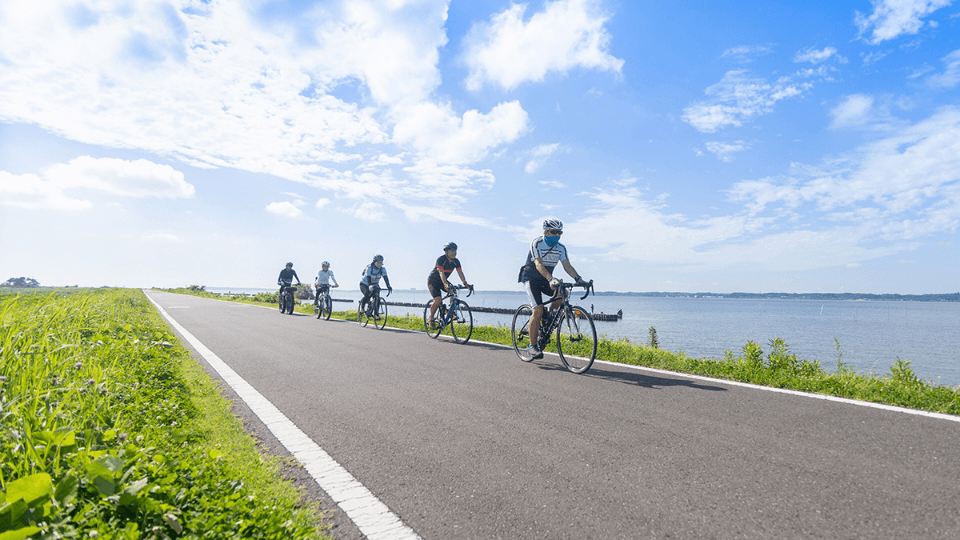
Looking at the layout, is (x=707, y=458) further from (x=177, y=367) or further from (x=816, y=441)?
(x=177, y=367)

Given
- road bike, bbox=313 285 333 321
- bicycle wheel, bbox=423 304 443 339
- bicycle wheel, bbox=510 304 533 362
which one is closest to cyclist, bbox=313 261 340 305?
road bike, bbox=313 285 333 321

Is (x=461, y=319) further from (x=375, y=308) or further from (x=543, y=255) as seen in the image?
(x=543, y=255)

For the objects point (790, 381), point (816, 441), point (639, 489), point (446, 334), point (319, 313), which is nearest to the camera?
point (639, 489)

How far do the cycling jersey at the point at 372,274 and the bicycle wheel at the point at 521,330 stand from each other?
6.81m

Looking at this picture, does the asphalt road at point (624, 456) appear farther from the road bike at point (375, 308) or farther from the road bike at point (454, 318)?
the road bike at point (375, 308)

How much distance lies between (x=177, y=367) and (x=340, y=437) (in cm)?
356

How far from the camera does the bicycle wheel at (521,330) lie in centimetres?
858

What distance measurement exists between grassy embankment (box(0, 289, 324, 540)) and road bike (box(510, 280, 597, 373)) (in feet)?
15.6

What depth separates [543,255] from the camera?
317 inches

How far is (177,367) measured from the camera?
21.1 feet

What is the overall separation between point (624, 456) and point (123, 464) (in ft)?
10.2

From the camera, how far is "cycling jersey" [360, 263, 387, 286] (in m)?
14.8

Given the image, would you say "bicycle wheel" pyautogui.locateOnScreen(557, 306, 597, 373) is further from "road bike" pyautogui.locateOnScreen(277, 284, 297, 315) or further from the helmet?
"road bike" pyautogui.locateOnScreen(277, 284, 297, 315)

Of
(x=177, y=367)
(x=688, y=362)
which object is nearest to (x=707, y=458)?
(x=688, y=362)
